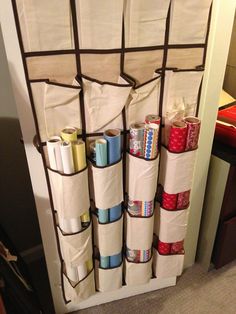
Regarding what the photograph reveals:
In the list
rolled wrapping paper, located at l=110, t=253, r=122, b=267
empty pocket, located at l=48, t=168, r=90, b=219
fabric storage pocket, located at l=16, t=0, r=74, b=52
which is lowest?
rolled wrapping paper, located at l=110, t=253, r=122, b=267

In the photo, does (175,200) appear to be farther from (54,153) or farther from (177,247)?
(54,153)

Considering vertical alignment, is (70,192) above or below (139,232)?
above

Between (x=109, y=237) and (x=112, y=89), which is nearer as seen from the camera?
(x=112, y=89)

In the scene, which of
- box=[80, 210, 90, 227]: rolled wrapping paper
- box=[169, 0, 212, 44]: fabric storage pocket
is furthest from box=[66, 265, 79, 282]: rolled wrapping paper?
box=[169, 0, 212, 44]: fabric storage pocket

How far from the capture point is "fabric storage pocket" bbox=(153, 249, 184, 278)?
136 cm

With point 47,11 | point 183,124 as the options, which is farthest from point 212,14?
point 47,11

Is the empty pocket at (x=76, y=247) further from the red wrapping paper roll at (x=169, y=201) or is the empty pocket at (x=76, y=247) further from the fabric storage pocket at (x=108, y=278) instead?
the red wrapping paper roll at (x=169, y=201)

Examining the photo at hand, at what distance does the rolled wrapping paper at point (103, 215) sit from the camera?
3.64 ft

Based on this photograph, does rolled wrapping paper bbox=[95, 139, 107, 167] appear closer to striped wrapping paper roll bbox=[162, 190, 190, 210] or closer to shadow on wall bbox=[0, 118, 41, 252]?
striped wrapping paper roll bbox=[162, 190, 190, 210]

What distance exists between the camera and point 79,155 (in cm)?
95

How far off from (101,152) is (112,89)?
0.71 ft

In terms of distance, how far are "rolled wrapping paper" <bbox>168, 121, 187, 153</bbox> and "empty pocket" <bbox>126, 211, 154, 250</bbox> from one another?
0.34 m

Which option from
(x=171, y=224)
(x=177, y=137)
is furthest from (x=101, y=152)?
(x=171, y=224)

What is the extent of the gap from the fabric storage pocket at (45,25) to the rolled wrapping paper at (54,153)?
0.95 feet
